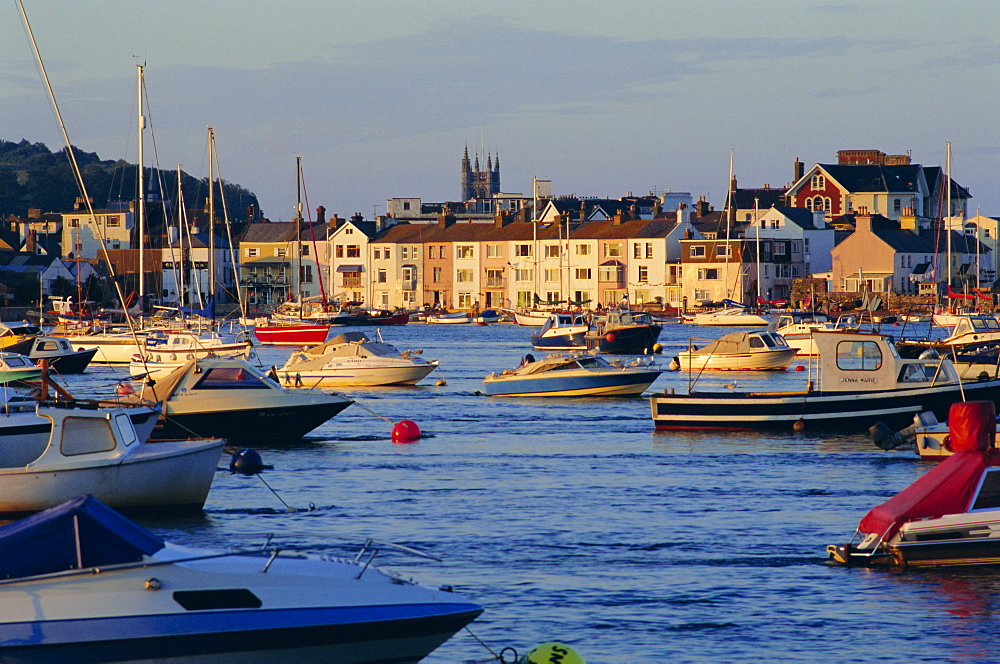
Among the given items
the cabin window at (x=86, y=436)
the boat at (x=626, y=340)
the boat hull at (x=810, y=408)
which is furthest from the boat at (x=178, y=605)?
the boat at (x=626, y=340)

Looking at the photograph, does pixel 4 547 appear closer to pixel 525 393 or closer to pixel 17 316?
pixel 525 393

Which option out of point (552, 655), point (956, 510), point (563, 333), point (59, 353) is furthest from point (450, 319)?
point (552, 655)

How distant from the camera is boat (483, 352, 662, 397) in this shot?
5159 cm

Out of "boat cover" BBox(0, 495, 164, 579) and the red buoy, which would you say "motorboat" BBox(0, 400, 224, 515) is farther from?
the red buoy

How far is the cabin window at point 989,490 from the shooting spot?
802 inches

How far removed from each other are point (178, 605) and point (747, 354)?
178 feet

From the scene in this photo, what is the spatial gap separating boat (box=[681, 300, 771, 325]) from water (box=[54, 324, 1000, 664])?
8143 cm

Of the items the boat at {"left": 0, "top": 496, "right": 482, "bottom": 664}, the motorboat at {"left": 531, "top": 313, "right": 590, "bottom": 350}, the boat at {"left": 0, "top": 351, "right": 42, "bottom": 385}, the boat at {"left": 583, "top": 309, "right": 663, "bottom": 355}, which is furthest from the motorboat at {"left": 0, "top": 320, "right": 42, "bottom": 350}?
the boat at {"left": 0, "top": 496, "right": 482, "bottom": 664}

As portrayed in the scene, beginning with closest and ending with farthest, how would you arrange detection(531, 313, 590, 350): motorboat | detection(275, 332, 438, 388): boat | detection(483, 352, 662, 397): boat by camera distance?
detection(483, 352, 662, 397): boat, detection(275, 332, 438, 388): boat, detection(531, 313, 590, 350): motorboat

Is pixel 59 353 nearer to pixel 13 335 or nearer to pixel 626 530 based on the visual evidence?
pixel 13 335

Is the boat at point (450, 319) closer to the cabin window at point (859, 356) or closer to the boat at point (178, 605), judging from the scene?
the cabin window at point (859, 356)

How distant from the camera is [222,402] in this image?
34.3m

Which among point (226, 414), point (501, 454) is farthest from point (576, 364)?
point (226, 414)

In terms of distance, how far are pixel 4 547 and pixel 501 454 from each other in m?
23.5
